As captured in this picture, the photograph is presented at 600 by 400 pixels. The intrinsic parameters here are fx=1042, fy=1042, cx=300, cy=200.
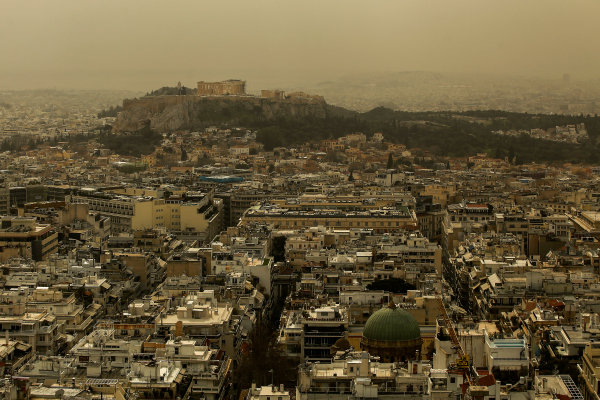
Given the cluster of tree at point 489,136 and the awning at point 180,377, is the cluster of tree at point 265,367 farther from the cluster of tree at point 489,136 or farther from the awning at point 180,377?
the cluster of tree at point 489,136

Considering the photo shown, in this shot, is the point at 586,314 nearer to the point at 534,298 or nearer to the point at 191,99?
the point at 534,298

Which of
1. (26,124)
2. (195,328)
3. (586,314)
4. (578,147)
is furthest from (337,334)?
(26,124)

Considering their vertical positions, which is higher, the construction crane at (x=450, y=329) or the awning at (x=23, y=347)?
the construction crane at (x=450, y=329)

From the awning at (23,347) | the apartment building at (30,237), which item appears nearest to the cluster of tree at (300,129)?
the apartment building at (30,237)

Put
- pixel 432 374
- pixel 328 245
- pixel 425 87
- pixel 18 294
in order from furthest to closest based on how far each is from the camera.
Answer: pixel 425 87 < pixel 328 245 < pixel 18 294 < pixel 432 374

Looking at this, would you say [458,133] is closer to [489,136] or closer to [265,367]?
[489,136]

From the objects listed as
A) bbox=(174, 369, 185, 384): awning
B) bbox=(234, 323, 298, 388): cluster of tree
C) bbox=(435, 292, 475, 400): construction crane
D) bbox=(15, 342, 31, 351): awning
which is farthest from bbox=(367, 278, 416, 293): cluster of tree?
bbox=(174, 369, 185, 384): awning

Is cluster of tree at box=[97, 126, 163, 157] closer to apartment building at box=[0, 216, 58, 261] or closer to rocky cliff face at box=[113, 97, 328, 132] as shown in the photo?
rocky cliff face at box=[113, 97, 328, 132]
